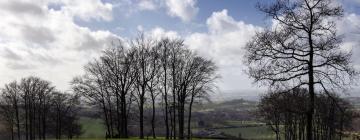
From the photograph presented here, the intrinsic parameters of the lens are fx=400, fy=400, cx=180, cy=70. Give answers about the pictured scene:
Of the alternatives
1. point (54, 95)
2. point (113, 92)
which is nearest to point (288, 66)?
point (113, 92)

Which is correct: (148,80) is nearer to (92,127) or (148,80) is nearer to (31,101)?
(31,101)

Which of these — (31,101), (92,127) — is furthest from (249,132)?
(31,101)

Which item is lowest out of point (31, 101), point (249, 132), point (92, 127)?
point (249, 132)

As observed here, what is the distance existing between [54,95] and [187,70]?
123 ft

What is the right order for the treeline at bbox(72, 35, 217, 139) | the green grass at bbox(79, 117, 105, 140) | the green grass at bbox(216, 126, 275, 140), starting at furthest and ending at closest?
the green grass at bbox(216, 126, 275, 140)
the green grass at bbox(79, 117, 105, 140)
the treeline at bbox(72, 35, 217, 139)

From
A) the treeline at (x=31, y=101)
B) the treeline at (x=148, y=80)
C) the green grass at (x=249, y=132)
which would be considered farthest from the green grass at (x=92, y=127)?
the treeline at (x=148, y=80)

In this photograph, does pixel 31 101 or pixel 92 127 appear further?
pixel 92 127

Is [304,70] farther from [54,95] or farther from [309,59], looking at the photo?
[54,95]

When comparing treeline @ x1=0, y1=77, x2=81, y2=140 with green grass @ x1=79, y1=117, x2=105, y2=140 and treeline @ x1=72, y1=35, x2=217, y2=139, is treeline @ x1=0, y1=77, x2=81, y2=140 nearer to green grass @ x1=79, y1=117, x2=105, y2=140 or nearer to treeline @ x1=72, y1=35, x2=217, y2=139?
treeline @ x1=72, y1=35, x2=217, y2=139

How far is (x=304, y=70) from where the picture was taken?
2211 cm

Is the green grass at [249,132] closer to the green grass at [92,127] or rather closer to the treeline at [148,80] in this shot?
the green grass at [92,127]

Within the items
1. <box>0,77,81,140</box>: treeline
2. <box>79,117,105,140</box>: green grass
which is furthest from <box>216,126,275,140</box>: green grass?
<box>0,77,81,140</box>: treeline

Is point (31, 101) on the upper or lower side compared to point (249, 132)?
upper

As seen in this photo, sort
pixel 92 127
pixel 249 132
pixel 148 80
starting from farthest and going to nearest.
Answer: pixel 249 132 → pixel 92 127 → pixel 148 80
